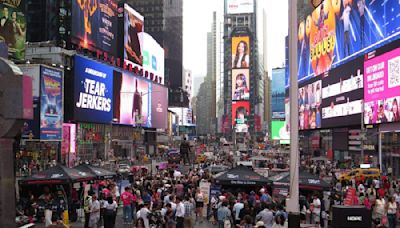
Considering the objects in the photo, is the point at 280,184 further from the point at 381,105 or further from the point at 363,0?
the point at 363,0

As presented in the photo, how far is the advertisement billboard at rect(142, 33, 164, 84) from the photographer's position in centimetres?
9919

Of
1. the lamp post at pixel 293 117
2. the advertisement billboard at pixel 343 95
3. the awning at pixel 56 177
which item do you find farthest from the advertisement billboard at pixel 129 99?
the lamp post at pixel 293 117

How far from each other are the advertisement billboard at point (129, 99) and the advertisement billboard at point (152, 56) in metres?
10.5

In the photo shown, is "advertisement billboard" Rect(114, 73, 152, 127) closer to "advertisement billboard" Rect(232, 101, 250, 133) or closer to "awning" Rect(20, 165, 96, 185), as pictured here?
"awning" Rect(20, 165, 96, 185)

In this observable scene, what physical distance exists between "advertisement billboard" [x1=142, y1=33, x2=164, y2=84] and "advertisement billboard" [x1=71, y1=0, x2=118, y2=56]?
16125mm

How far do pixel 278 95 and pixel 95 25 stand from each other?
273 ft

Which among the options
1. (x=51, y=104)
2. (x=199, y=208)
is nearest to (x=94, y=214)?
(x=199, y=208)

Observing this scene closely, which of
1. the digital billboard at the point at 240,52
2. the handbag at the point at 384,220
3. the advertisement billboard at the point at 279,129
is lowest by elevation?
the handbag at the point at 384,220

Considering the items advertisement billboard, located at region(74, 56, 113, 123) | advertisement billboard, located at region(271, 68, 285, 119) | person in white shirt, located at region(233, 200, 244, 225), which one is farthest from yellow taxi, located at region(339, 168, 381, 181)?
advertisement billboard, located at region(271, 68, 285, 119)

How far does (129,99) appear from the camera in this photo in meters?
81.4

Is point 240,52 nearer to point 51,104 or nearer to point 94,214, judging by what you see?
point 51,104

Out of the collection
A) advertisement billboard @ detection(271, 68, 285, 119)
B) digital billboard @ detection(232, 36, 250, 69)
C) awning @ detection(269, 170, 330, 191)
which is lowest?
awning @ detection(269, 170, 330, 191)

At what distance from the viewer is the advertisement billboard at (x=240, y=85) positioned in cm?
17012

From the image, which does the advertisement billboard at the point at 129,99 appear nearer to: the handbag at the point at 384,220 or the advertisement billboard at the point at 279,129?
the advertisement billboard at the point at 279,129
